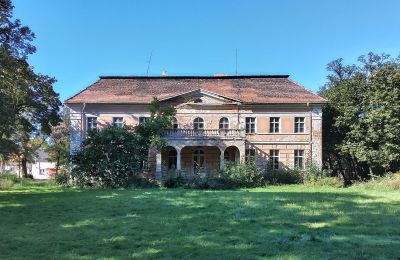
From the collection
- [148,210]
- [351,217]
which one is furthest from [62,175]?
[351,217]

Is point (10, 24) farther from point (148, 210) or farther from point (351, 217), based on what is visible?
point (351, 217)

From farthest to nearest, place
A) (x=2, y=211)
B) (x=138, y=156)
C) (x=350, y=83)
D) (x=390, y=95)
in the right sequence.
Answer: (x=350, y=83)
(x=390, y=95)
(x=138, y=156)
(x=2, y=211)

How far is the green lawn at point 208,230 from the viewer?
7176 mm

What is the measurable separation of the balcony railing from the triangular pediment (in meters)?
3.60

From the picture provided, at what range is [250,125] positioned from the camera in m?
39.2

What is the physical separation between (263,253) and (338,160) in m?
41.8

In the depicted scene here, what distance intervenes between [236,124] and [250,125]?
4.32 feet

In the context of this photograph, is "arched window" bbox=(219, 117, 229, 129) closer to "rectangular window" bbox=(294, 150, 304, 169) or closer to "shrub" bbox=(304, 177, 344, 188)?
"rectangular window" bbox=(294, 150, 304, 169)

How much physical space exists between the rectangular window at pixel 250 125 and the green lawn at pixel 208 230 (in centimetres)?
2535

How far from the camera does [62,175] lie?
103 ft

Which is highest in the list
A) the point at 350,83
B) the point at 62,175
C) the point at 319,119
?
the point at 350,83

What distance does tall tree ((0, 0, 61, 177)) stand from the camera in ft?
67.8

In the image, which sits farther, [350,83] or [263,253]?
[350,83]

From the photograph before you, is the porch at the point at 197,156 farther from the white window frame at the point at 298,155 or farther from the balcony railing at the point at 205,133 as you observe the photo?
the white window frame at the point at 298,155
